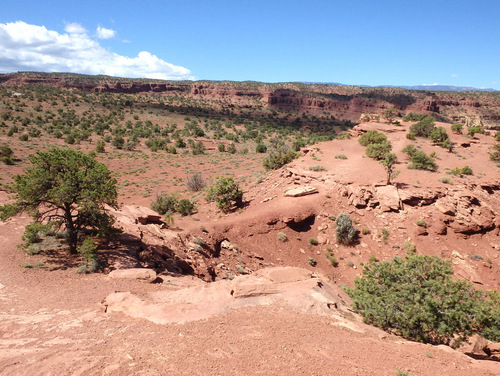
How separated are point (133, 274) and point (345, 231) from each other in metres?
13.6

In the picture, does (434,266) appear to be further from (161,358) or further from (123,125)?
(123,125)

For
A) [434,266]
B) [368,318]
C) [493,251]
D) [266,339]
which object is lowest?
[493,251]

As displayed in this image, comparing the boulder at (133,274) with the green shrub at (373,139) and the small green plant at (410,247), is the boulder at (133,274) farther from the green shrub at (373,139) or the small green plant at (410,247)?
the green shrub at (373,139)

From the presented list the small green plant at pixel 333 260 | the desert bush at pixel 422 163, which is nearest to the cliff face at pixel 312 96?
the desert bush at pixel 422 163

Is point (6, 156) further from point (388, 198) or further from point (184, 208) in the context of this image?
point (388, 198)

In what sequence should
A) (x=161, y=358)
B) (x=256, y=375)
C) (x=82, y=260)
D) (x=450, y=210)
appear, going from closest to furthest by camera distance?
(x=256, y=375) → (x=161, y=358) → (x=82, y=260) → (x=450, y=210)

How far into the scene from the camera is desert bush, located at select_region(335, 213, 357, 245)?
739 inches

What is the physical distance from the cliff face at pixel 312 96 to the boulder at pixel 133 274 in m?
98.6

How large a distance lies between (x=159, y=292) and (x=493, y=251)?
2094cm

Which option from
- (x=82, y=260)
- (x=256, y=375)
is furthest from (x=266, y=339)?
(x=82, y=260)

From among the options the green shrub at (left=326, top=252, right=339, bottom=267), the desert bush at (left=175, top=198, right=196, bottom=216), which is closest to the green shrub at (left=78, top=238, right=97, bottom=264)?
the desert bush at (left=175, top=198, right=196, bottom=216)

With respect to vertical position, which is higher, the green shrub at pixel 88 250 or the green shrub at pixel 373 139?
the green shrub at pixel 373 139

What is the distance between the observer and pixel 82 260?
506 inches

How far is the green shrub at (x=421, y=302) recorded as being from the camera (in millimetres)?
8633
